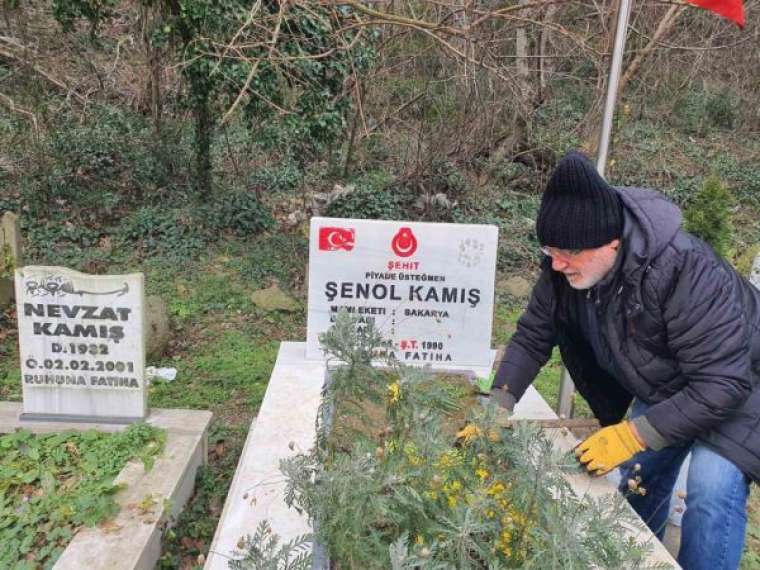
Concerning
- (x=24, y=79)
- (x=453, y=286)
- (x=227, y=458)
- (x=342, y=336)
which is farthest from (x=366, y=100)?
(x=342, y=336)

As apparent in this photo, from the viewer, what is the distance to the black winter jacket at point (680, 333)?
1.99 metres

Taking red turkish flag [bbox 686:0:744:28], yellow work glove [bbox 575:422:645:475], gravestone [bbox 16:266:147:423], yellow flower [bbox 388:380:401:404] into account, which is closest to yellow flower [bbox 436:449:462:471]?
yellow flower [bbox 388:380:401:404]

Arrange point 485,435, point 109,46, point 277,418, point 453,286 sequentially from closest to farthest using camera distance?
point 485,435
point 277,418
point 453,286
point 109,46

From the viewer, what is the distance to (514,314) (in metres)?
6.38

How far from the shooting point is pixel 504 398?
2.48 metres

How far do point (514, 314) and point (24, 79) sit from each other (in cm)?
610

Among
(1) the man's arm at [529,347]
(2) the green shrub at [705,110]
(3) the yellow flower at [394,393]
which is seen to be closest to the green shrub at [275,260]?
(1) the man's arm at [529,347]

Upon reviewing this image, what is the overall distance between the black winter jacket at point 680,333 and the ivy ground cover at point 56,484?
2.05 m

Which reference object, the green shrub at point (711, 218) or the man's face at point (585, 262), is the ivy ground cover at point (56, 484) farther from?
the green shrub at point (711, 218)

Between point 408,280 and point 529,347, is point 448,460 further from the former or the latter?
point 408,280

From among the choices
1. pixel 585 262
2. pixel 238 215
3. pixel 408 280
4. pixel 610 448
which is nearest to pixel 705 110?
pixel 238 215

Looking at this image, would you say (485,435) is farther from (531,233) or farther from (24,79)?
(24,79)

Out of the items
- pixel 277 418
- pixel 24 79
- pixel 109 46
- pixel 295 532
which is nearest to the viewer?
pixel 295 532

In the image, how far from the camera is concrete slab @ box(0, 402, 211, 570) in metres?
2.35
